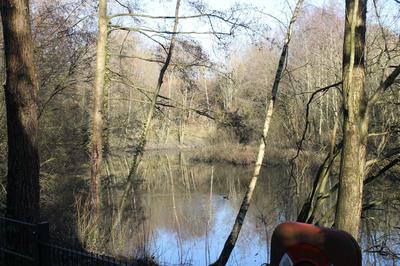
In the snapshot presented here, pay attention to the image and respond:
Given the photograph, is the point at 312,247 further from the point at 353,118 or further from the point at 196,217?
the point at 196,217

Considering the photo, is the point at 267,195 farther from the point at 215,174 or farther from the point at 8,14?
the point at 8,14

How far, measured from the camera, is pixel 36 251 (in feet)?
17.0

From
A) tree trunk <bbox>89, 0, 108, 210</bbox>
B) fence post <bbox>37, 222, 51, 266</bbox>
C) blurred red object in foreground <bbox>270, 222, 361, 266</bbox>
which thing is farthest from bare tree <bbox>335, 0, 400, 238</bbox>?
tree trunk <bbox>89, 0, 108, 210</bbox>

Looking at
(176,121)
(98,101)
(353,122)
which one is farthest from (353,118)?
(176,121)

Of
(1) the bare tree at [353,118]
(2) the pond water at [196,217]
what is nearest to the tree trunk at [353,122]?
(1) the bare tree at [353,118]

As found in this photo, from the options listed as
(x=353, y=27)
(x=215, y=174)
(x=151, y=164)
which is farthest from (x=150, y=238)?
(x=151, y=164)

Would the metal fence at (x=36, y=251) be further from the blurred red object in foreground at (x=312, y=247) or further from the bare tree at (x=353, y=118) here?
the bare tree at (x=353, y=118)

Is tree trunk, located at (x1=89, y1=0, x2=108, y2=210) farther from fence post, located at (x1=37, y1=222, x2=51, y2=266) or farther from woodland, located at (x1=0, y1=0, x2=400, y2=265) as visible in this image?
fence post, located at (x1=37, y1=222, x2=51, y2=266)

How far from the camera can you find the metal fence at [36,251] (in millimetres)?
4812

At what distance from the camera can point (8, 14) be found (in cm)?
679

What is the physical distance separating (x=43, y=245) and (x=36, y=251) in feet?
0.45

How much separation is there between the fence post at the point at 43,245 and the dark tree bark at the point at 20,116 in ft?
5.48

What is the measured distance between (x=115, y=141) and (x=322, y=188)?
11.6 m

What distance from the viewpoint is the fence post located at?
5.10 meters
